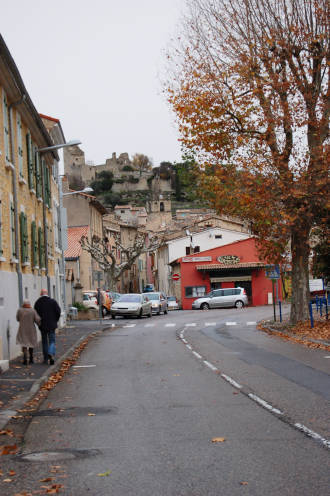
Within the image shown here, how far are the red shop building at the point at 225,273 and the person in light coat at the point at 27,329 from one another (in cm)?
4772

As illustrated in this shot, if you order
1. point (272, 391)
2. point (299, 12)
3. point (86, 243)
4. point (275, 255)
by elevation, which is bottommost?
point (272, 391)

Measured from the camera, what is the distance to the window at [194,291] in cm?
6442

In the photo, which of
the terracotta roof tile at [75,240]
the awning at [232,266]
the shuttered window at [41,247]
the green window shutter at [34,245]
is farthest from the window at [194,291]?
the green window shutter at [34,245]

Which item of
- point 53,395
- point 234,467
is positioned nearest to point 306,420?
point 234,467

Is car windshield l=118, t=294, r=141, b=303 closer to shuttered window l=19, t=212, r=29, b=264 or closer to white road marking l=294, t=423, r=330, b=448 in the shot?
shuttered window l=19, t=212, r=29, b=264

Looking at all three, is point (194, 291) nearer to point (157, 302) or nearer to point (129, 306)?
point (157, 302)

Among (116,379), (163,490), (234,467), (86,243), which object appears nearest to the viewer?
(163,490)

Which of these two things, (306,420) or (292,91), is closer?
(306,420)

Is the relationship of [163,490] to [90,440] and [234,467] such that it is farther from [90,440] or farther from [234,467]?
[90,440]

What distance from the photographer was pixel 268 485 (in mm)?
5293

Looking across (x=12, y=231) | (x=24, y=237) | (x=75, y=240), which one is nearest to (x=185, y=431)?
(x=12, y=231)

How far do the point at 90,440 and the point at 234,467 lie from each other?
2.01 metres

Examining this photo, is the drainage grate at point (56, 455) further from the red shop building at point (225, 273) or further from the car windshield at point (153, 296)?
the red shop building at point (225, 273)

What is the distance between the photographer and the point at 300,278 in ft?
87.2
